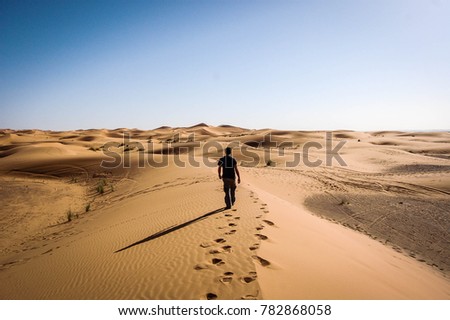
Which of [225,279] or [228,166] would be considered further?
[228,166]

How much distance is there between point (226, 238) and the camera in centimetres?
552

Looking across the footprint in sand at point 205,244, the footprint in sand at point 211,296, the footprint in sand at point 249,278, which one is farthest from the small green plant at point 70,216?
the footprint in sand at point 249,278

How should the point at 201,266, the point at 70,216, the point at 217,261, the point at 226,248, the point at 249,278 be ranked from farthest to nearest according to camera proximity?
1. the point at 70,216
2. the point at 226,248
3. the point at 217,261
4. the point at 201,266
5. the point at 249,278

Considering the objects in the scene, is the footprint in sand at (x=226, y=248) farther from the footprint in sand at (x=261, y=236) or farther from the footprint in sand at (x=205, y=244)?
the footprint in sand at (x=261, y=236)

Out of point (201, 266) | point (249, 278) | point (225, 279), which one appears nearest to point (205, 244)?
point (201, 266)

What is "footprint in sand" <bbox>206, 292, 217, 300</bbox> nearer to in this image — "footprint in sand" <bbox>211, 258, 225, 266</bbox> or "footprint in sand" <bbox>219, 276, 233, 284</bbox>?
"footprint in sand" <bbox>219, 276, 233, 284</bbox>

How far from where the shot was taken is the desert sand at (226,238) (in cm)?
419

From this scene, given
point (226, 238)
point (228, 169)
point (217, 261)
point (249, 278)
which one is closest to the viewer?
point (249, 278)

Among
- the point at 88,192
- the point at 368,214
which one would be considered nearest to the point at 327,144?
the point at 368,214

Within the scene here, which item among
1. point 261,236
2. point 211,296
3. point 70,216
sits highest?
point 261,236

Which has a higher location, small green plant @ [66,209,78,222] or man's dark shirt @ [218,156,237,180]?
man's dark shirt @ [218,156,237,180]

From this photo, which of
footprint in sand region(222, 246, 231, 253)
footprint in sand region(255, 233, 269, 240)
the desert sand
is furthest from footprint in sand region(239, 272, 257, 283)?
footprint in sand region(255, 233, 269, 240)

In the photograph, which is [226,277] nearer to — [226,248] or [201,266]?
[201,266]

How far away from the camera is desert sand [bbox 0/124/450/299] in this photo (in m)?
4.19
